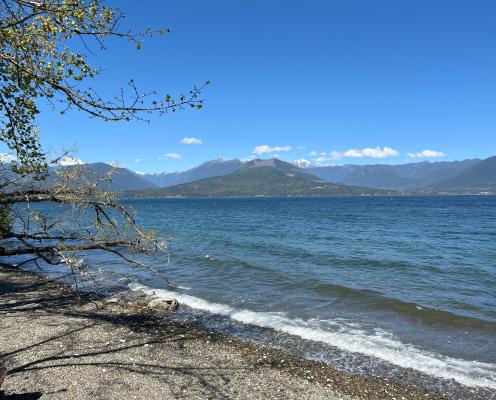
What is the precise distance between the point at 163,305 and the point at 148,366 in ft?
23.7

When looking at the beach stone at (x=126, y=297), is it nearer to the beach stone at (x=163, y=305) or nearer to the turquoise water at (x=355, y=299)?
the turquoise water at (x=355, y=299)

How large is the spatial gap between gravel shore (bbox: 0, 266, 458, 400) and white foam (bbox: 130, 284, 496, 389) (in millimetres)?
1874

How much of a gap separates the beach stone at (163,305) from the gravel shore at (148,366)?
169 centimetres

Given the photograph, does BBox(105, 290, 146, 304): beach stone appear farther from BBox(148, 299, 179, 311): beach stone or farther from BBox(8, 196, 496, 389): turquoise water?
BBox(148, 299, 179, 311): beach stone

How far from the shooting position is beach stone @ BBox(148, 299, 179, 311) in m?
19.0

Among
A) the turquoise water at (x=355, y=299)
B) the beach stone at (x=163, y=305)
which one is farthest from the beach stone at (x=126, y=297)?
the beach stone at (x=163, y=305)

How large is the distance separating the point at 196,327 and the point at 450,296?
13.7 metres

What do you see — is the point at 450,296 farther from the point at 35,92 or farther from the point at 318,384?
the point at 35,92

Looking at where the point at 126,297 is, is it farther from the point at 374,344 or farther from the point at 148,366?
the point at 374,344

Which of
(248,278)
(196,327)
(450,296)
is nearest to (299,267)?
(248,278)

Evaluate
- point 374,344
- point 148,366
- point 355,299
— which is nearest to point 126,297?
point 148,366

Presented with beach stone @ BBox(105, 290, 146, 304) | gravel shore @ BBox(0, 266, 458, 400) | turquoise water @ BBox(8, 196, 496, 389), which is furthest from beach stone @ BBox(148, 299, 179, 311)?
beach stone @ BBox(105, 290, 146, 304)

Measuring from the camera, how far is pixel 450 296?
22156mm

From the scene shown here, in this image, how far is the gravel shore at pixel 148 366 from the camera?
416 inches
